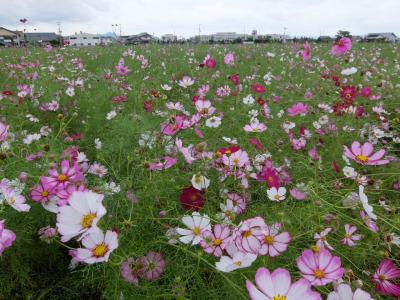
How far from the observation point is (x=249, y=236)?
30.4 inches

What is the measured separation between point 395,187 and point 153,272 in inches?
45.9

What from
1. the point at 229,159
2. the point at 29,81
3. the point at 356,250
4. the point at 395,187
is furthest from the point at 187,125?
the point at 29,81

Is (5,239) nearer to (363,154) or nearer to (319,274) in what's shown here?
(319,274)

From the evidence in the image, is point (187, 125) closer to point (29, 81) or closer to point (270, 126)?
point (270, 126)

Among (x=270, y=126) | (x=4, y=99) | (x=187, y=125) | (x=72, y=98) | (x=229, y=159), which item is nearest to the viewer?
(x=229, y=159)

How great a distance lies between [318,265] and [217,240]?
9.3 inches

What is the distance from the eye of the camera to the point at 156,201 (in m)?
1.07

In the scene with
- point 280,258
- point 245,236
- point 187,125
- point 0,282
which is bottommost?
point 0,282

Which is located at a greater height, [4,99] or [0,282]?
[4,99]

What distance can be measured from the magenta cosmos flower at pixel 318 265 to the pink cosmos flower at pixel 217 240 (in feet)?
0.56

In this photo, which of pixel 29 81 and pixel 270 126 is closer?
pixel 270 126

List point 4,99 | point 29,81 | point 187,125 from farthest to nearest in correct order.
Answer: point 29,81 → point 4,99 → point 187,125

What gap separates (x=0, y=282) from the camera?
981 mm

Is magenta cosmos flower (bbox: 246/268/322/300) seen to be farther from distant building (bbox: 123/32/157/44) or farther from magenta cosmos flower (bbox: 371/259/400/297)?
distant building (bbox: 123/32/157/44)
